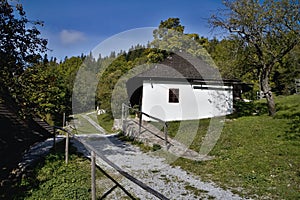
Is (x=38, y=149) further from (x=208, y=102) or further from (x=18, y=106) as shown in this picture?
(x=208, y=102)

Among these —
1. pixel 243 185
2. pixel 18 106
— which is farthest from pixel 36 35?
pixel 243 185

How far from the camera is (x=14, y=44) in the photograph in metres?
6.43

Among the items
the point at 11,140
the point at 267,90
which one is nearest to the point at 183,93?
the point at 267,90

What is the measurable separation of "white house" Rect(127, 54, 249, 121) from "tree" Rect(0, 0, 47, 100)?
9713mm

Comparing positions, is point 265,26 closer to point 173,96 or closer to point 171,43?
point 173,96

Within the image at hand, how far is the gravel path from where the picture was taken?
199 inches

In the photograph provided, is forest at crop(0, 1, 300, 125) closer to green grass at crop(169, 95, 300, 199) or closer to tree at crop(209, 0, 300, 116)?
tree at crop(209, 0, 300, 116)

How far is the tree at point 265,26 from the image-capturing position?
12031 mm

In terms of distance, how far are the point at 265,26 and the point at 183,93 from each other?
6284mm

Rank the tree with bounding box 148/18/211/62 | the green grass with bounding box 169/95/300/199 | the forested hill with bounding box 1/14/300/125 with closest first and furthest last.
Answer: the green grass with bounding box 169/95/300/199, the forested hill with bounding box 1/14/300/125, the tree with bounding box 148/18/211/62

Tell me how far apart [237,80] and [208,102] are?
2.66 m

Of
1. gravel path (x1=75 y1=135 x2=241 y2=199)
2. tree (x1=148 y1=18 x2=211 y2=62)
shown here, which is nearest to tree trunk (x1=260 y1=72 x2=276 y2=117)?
gravel path (x1=75 y1=135 x2=241 y2=199)

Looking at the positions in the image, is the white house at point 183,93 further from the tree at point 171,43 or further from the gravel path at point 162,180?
the tree at point 171,43

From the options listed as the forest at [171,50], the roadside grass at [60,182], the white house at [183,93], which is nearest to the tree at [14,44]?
the forest at [171,50]
